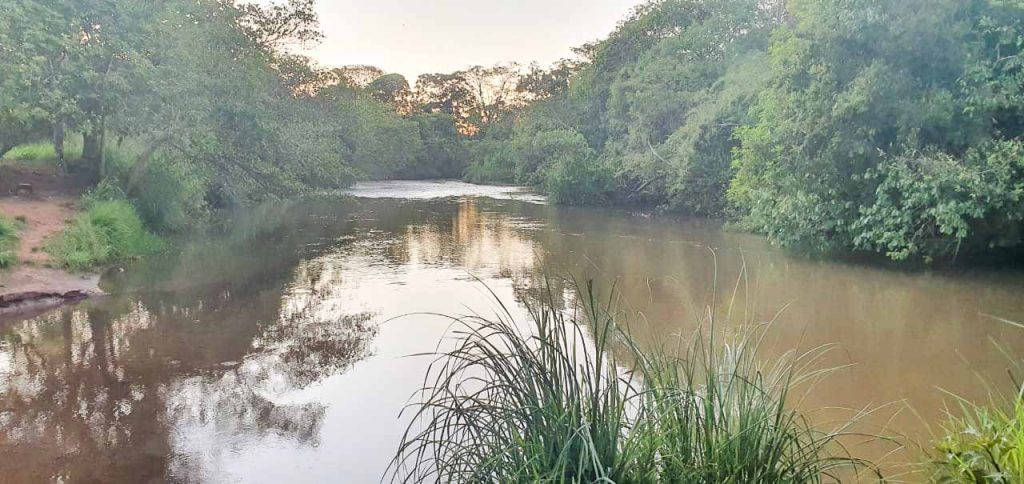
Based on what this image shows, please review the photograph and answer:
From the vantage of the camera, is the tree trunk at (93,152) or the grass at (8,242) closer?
the grass at (8,242)

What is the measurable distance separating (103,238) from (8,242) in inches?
64.7

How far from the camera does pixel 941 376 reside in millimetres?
5176

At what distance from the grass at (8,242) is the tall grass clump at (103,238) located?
42cm

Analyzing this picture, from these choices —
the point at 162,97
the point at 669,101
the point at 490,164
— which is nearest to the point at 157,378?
the point at 162,97

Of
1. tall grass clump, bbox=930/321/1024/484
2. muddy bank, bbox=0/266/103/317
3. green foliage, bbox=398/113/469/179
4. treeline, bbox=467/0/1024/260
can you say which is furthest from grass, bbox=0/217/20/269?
green foliage, bbox=398/113/469/179

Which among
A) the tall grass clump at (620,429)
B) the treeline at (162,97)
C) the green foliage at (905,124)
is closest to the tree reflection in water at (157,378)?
the tall grass clump at (620,429)

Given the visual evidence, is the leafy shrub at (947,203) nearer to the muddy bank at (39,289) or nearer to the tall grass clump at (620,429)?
the tall grass clump at (620,429)

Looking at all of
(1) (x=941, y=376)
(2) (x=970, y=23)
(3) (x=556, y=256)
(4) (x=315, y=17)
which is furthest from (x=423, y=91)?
(1) (x=941, y=376)

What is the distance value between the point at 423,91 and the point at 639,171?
32.5 metres

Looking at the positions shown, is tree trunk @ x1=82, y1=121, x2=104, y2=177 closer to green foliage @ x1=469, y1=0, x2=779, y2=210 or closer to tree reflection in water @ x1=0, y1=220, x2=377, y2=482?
tree reflection in water @ x1=0, y1=220, x2=377, y2=482

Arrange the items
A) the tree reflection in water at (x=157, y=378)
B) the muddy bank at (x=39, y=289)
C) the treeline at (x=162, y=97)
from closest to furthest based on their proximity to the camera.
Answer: the tree reflection in water at (x=157, y=378) < the muddy bank at (x=39, y=289) < the treeline at (x=162, y=97)

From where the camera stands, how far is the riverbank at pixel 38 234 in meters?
7.59

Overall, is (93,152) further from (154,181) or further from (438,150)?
(438,150)

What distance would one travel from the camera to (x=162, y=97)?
35.4 ft
